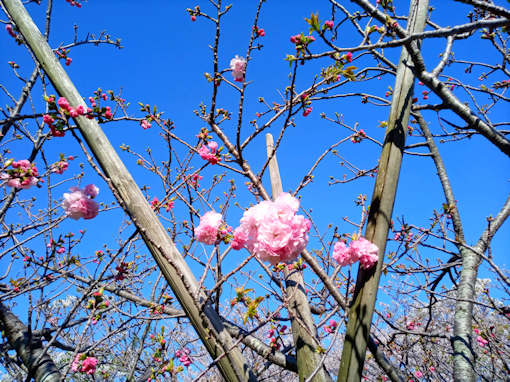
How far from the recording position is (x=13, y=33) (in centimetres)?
313

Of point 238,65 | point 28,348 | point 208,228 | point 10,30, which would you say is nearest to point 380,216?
point 208,228

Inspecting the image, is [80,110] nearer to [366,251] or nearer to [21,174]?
[21,174]

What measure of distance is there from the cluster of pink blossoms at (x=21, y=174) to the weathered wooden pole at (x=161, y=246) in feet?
1.62

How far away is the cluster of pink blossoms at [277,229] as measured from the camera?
139cm

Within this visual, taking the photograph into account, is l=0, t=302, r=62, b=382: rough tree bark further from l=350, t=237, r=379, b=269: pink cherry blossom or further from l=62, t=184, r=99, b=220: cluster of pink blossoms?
l=350, t=237, r=379, b=269: pink cherry blossom

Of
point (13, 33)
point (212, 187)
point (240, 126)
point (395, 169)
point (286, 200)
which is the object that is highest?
point (13, 33)

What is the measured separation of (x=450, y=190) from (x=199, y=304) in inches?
117

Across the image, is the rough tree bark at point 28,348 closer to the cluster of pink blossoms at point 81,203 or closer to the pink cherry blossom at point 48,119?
the cluster of pink blossoms at point 81,203

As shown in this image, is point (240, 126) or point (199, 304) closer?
point (199, 304)

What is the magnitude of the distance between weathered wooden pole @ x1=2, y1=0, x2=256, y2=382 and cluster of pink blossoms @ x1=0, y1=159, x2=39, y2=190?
49 centimetres

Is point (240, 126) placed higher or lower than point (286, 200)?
higher

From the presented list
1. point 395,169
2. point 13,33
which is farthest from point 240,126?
point 13,33

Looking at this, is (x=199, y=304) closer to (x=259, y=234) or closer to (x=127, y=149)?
(x=259, y=234)

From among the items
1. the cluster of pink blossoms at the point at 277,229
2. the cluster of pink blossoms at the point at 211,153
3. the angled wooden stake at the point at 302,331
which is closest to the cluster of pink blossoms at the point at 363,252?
the cluster of pink blossoms at the point at 277,229
